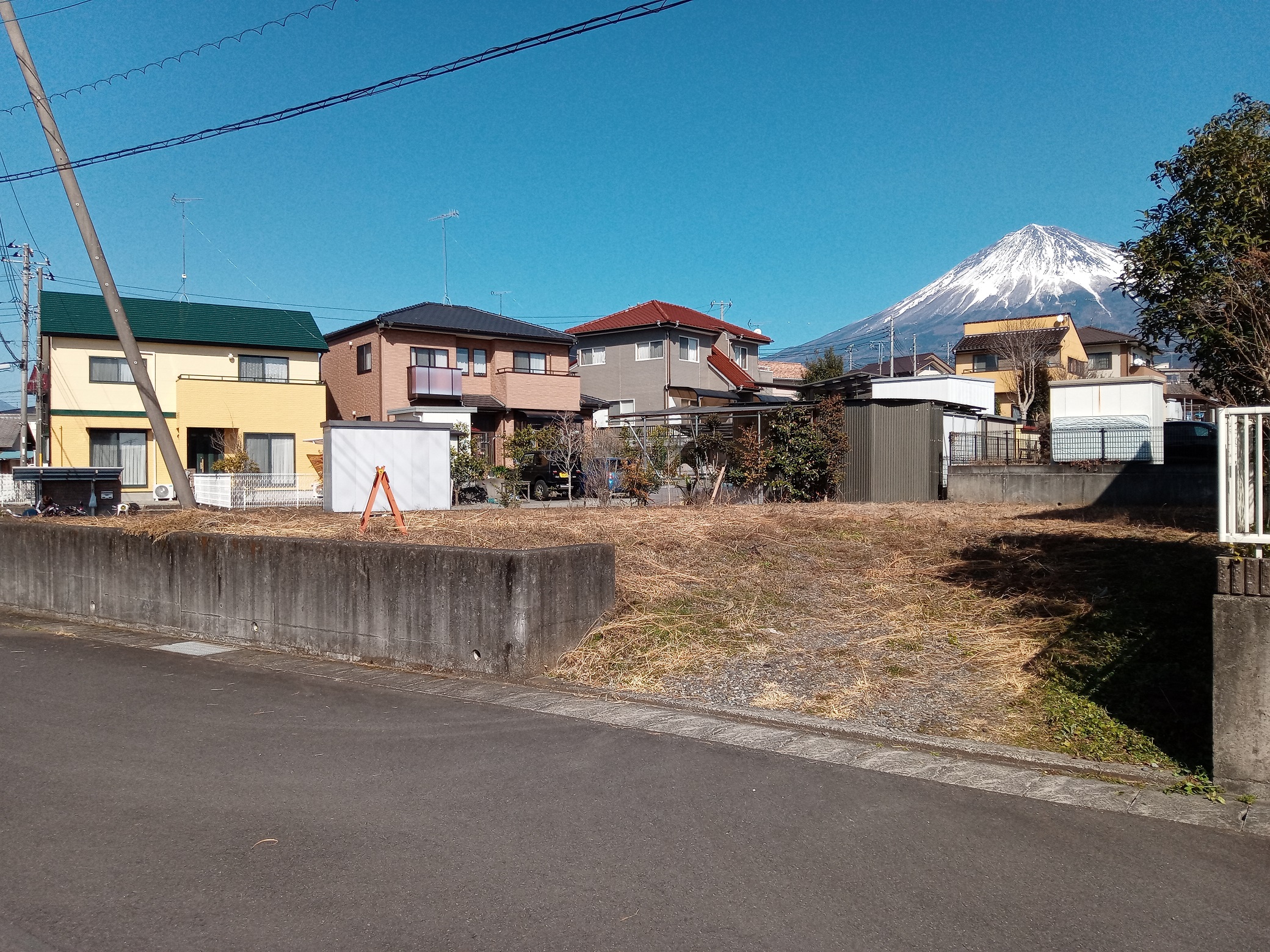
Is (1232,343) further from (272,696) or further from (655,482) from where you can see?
(655,482)

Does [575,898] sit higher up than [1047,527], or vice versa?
[1047,527]

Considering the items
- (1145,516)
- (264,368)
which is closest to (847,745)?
(1145,516)

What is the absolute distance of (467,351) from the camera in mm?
37281

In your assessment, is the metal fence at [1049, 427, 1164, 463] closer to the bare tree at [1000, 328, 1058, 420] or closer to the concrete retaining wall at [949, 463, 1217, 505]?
the concrete retaining wall at [949, 463, 1217, 505]

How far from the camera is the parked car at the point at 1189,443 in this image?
62.3 feet


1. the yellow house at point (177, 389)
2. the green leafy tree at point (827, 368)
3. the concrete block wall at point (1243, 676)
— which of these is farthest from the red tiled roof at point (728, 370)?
the concrete block wall at point (1243, 676)

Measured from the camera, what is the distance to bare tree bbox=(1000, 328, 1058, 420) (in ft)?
150

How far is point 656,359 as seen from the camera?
142ft

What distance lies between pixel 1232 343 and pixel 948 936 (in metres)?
7.87

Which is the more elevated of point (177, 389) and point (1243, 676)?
point (177, 389)

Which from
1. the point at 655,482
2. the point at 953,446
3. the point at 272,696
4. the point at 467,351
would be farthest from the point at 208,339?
the point at 272,696

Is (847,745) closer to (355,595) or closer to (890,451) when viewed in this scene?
(355,595)

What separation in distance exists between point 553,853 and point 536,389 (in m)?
34.0

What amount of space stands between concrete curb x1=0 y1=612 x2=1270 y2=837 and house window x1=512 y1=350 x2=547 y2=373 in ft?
101
